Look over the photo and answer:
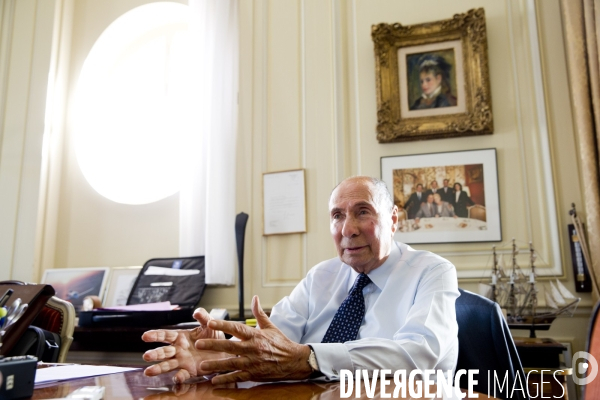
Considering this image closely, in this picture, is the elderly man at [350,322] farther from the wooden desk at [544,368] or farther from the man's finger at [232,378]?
the wooden desk at [544,368]

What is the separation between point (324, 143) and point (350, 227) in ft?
5.36

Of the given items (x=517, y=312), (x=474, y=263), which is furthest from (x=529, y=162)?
(x=517, y=312)

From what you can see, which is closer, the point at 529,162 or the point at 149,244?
the point at 529,162

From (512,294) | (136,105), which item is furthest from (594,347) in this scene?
(136,105)

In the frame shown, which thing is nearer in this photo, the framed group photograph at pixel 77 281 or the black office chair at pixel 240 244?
the black office chair at pixel 240 244

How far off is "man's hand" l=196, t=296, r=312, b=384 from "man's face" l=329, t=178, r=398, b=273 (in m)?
0.65

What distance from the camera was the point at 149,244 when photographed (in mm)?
3686

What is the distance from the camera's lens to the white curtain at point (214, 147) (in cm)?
330

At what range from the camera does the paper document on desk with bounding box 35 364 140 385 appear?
1.16m

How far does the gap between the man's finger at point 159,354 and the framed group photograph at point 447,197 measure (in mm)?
2020

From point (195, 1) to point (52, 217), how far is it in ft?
6.17

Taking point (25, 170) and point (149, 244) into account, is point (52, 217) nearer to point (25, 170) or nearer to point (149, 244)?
point (25, 170)

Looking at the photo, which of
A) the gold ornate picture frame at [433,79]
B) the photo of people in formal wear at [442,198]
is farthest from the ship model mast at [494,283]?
the gold ornate picture frame at [433,79]

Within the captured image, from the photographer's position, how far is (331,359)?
1.17m
